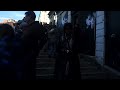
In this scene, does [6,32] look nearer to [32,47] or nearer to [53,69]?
[32,47]

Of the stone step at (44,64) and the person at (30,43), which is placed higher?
the person at (30,43)

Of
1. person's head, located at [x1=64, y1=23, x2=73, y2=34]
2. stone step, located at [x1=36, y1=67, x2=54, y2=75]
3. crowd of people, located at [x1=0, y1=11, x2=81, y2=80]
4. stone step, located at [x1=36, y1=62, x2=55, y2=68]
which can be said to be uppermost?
person's head, located at [x1=64, y1=23, x2=73, y2=34]

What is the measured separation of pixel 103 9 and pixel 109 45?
0.98m

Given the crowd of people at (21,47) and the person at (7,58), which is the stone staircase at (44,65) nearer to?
the crowd of people at (21,47)

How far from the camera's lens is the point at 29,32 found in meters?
1.91

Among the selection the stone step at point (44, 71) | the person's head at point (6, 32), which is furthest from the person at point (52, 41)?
the person's head at point (6, 32)

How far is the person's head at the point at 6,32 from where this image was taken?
70.1 inches

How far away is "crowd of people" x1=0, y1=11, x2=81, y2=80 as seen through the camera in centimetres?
171

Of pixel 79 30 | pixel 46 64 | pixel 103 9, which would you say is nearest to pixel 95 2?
pixel 103 9

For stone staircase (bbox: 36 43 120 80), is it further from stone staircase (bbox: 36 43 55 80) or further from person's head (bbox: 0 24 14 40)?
person's head (bbox: 0 24 14 40)

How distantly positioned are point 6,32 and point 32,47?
22 centimetres

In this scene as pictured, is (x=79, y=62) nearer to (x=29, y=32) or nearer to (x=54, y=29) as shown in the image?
Answer: (x=54, y=29)

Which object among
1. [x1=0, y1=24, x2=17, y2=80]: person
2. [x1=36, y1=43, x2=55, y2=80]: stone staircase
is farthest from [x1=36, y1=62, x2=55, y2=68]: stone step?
[x1=0, y1=24, x2=17, y2=80]: person

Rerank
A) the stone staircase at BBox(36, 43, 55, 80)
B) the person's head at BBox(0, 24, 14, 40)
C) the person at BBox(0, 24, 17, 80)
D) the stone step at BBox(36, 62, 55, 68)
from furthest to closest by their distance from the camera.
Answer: the stone step at BBox(36, 62, 55, 68) → the stone staircase at BBox(36, 43, 55, 80) → the person's head at BBox(0, 24, 14, 40) → the person at BBox(0, 24, 17, 80)
